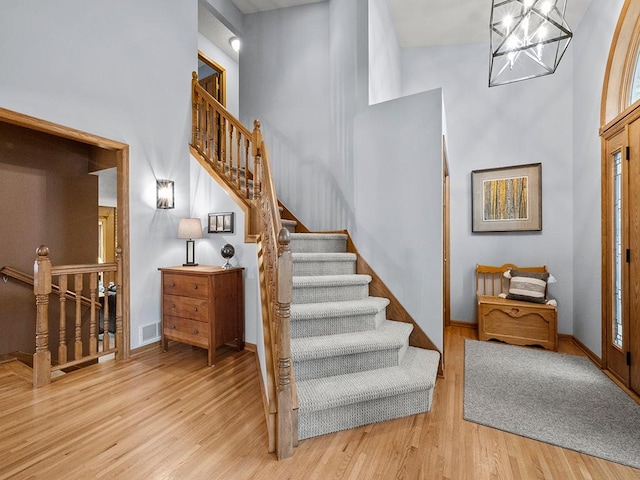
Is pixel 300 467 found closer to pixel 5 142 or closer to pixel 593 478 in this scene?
pixel 593 478

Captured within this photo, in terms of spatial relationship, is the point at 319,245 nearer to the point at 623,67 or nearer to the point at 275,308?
the point at 275,308

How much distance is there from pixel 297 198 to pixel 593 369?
3592mm

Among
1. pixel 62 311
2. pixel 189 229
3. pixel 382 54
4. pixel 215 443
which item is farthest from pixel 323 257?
pixel 382 54

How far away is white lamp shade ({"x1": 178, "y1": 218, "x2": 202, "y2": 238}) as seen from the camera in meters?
3.19

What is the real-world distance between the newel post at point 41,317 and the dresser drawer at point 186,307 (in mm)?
943

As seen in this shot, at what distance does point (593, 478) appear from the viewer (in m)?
1.50

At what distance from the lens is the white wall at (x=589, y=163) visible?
299cm

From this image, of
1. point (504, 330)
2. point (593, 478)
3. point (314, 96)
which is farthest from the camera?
point (314, 96)

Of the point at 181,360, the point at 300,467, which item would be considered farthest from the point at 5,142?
the point at 300,467

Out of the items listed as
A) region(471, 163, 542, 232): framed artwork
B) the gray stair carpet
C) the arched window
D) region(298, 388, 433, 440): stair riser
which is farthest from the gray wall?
region(471, 163, 542, 232): framed artwork

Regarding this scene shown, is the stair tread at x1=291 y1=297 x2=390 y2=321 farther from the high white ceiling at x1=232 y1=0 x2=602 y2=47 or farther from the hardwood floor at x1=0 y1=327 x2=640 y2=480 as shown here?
the high white ceiling at x1=232 y1=0 x2=602 y2=47

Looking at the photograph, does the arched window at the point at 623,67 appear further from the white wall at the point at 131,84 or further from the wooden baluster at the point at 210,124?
the white wall at the point at 131,84

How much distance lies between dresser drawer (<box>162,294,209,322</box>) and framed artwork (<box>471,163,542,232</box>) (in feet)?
11.8

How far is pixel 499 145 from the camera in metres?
4.02
